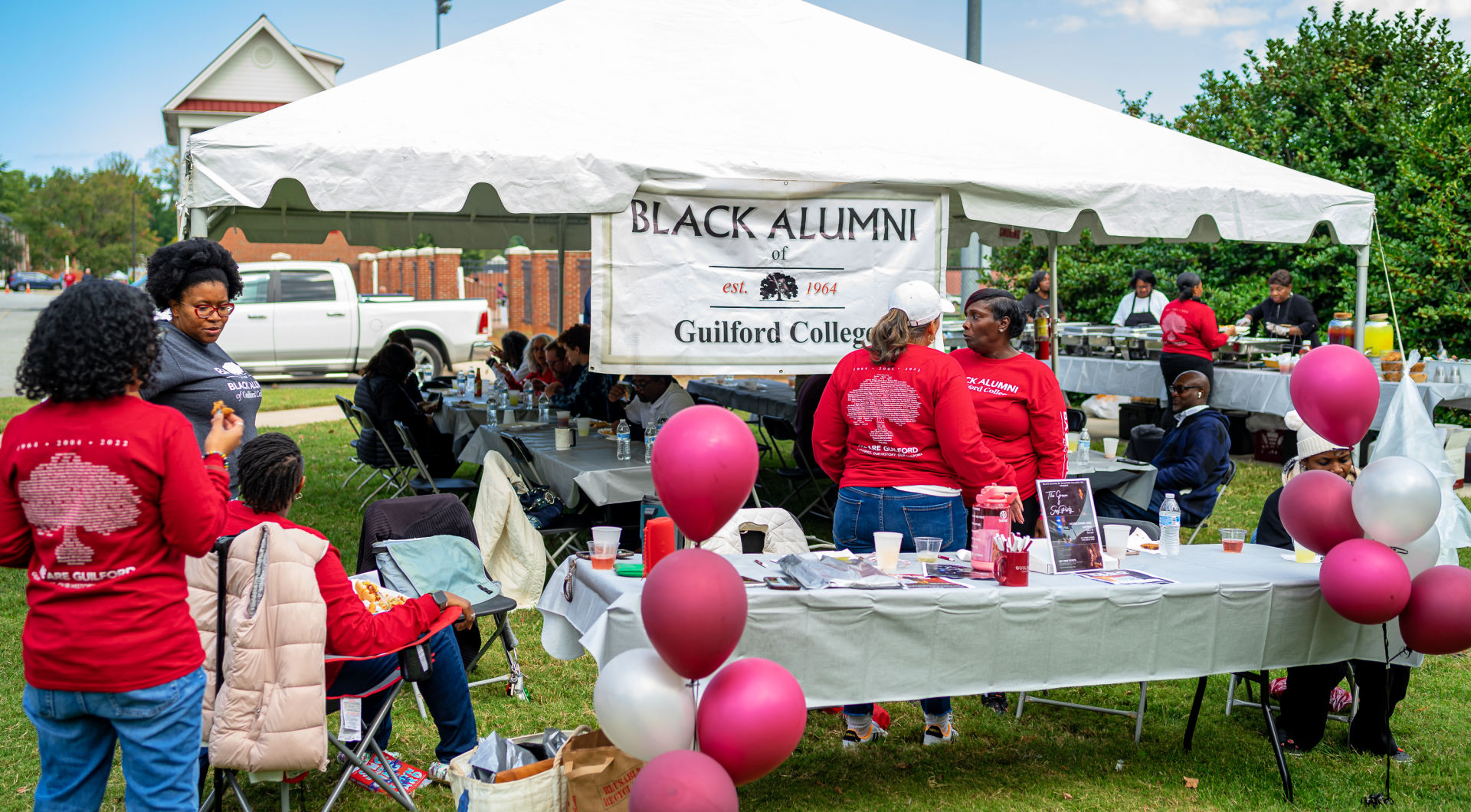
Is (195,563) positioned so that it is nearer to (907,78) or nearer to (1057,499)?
(1057,499)

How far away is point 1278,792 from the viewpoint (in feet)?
12.1

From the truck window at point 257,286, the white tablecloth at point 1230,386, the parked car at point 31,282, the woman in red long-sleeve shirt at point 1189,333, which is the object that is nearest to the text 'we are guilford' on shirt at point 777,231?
the white tablecloth at point 1230,386

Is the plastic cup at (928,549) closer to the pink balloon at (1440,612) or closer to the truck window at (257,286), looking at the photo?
the pink balloon at (1440,612)

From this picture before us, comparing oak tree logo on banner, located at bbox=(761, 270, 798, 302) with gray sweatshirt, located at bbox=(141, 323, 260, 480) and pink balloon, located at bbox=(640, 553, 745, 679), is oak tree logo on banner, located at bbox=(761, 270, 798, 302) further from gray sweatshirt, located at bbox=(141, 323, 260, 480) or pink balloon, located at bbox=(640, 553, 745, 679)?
pink balloon, located at bbox=(640, 553, 745, 679)

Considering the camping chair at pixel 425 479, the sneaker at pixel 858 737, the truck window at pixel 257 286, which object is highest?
the truck window at pixel 257 286

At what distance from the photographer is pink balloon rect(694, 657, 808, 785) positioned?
2.56 meters

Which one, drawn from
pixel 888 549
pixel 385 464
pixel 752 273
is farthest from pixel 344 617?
pixel 385 464

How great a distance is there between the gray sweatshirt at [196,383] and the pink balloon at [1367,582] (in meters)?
3.36

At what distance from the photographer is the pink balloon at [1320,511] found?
3.64m

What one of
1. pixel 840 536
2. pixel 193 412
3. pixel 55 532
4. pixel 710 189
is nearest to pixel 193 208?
pixel 193 412

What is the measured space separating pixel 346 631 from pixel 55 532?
1.02m

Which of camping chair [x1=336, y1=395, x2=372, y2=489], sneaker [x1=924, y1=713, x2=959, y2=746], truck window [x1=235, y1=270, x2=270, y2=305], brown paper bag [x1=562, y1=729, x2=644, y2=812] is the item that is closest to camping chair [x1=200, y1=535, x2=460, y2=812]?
brown paper bag [x1=562, y1=729, x2=644, y2=812]

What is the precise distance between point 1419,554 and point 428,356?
15.4 metres

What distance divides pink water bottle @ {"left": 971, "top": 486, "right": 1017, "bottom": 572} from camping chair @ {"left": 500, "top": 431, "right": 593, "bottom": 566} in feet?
8.88
